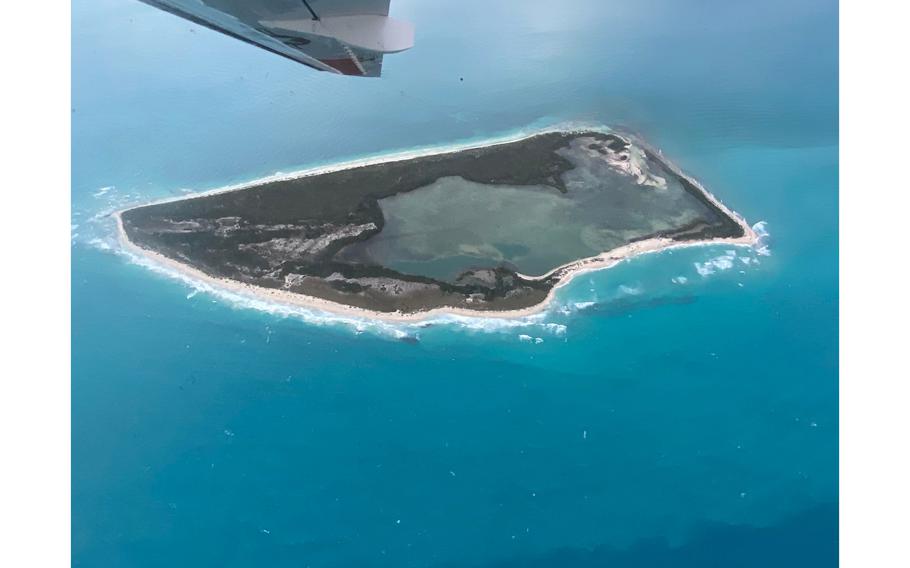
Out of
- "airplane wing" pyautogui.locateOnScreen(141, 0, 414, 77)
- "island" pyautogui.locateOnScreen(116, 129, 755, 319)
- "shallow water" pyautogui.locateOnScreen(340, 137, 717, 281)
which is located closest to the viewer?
"airplane wing" pyautogui.locateOnScreen(141, 0, 414, 77)

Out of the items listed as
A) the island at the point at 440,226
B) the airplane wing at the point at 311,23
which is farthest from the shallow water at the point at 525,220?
the airplane wing at the point at 311,23

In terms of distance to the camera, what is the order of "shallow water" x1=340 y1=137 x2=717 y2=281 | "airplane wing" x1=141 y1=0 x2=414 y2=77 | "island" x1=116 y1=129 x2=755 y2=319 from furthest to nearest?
"shallow water" x1=340 y1=137 x2=717 y2=281
"island" x1=116 y1=129 x2=755 y2=319
"airplane wing" x1=141 y1=0 x2=414 y2=77

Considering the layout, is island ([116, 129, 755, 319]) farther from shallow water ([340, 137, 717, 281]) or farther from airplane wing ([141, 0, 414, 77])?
airplane wing ([141, 0, 414, 77])

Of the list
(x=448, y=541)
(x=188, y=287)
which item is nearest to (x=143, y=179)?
(x=188, y=287)

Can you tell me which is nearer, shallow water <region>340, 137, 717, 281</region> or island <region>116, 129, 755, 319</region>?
island <region>116, 129, 755, 319</region>

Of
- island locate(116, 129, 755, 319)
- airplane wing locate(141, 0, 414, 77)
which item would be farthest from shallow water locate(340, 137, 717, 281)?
airplane wing locate(141, 0, 414, 77)

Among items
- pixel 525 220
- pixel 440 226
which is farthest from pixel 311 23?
pixel 525 220

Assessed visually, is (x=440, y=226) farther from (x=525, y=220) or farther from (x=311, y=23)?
(x=311, y=23)
